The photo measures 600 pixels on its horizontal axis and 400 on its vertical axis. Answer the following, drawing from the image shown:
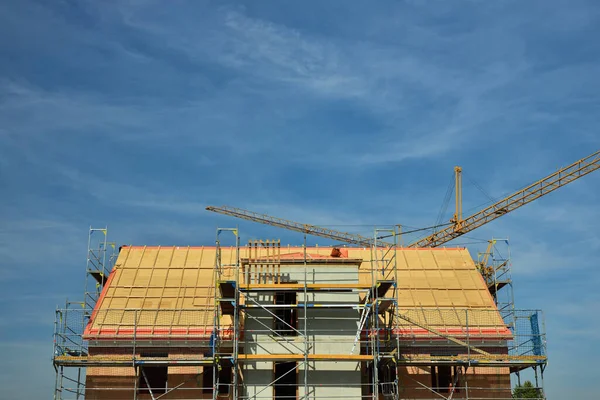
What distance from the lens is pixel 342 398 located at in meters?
29.8

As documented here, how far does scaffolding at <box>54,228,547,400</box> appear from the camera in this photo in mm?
30109

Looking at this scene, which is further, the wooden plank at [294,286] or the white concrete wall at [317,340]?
the wooden plank at [294,286]

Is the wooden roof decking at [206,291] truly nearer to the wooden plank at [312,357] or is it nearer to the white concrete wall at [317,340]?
the white concrete wall at [317,340]

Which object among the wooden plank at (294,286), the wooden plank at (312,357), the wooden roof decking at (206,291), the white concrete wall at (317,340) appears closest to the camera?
A: the wooden plank at (312,357)

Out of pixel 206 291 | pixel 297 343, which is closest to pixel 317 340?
pixel 297 343

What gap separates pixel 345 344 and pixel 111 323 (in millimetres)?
10121

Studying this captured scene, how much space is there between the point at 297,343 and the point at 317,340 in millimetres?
820

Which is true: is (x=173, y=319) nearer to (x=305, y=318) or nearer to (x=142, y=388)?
(x=142, y=388)

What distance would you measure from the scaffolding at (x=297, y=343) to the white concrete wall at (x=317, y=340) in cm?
4

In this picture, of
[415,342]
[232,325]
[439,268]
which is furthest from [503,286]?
[232,325]

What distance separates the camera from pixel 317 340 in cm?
3028

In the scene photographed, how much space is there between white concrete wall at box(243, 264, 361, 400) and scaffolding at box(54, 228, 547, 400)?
0.13 ft

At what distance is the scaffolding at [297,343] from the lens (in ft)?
98.8

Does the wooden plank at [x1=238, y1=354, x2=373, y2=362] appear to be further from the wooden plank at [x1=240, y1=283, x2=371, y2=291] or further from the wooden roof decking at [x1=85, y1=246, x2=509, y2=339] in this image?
the wooden roof decking at [x1=85, y1=246, x2=509, y2=339]
